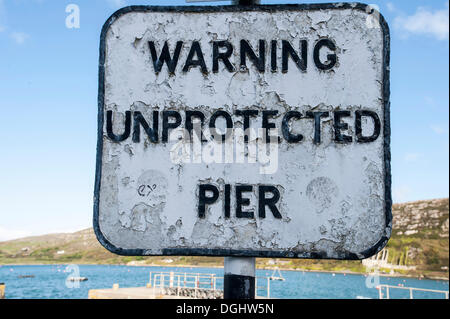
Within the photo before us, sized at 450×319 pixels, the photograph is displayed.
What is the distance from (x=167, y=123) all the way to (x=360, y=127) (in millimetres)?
796

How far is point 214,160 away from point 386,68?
0.82 m

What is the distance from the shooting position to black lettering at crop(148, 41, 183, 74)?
5.44 ft

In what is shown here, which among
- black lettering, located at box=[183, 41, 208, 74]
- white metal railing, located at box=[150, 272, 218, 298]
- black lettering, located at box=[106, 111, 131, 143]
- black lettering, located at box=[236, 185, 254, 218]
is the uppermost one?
black lettering, located at box=[183, 41, 208, 74]

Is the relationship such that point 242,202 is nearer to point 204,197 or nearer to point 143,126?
point 204,197

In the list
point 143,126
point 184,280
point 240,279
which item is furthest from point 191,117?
point 184,280

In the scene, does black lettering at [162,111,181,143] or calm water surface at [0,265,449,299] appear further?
calm water surface at [0,265,449,299]

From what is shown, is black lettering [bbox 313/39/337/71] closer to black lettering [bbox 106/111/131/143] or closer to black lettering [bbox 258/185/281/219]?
black lettering [bbox 258/185/281/219]

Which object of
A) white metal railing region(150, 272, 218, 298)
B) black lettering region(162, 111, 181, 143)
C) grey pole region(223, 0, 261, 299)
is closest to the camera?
grey pole region(223, 0, 261, 299)

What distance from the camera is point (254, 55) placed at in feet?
5.41

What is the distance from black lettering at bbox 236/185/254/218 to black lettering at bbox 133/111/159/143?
1.33 ft

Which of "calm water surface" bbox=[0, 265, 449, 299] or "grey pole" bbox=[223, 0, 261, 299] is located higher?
"grey pole" bbox=[223, 0, 261, 299]

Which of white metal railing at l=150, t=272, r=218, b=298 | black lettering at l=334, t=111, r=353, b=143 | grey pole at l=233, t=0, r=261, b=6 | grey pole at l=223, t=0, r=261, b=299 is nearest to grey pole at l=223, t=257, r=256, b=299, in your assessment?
grey pole at l=223, t=0, r=261, b=299
